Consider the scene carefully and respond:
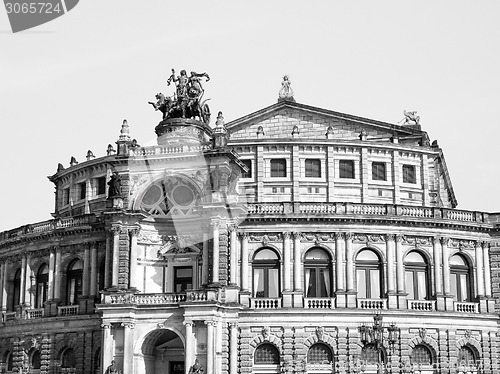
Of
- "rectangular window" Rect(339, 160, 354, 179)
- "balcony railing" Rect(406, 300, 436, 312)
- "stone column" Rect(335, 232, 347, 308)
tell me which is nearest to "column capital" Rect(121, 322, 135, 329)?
"stone column" Rect(335, 232, 347, 308)

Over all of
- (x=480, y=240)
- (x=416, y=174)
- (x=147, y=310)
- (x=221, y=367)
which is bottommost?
(x=221, y=367)

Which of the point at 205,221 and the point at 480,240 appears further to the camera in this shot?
the point at 480,240

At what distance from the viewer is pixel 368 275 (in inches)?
2367

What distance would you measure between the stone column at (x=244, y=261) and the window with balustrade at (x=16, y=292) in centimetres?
2094

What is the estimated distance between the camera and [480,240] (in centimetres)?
6272

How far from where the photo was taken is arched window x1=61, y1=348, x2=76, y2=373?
208 ft

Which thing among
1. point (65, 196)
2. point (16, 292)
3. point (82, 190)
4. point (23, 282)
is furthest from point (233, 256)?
point (65, 196)

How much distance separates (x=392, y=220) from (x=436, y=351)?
944 cm

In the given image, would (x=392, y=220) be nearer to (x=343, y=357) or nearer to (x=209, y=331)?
(x=343, y=357)

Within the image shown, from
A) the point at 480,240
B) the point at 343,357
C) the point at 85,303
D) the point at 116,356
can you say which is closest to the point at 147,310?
the point at 116,356

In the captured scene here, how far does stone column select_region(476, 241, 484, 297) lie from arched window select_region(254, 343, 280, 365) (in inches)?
603

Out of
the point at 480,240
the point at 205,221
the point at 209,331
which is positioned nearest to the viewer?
the point at 209,331

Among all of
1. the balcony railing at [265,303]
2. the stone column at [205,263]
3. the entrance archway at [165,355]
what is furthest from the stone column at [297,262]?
the entrance archway at [165,355]

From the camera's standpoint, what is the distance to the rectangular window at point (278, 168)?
222 ft
